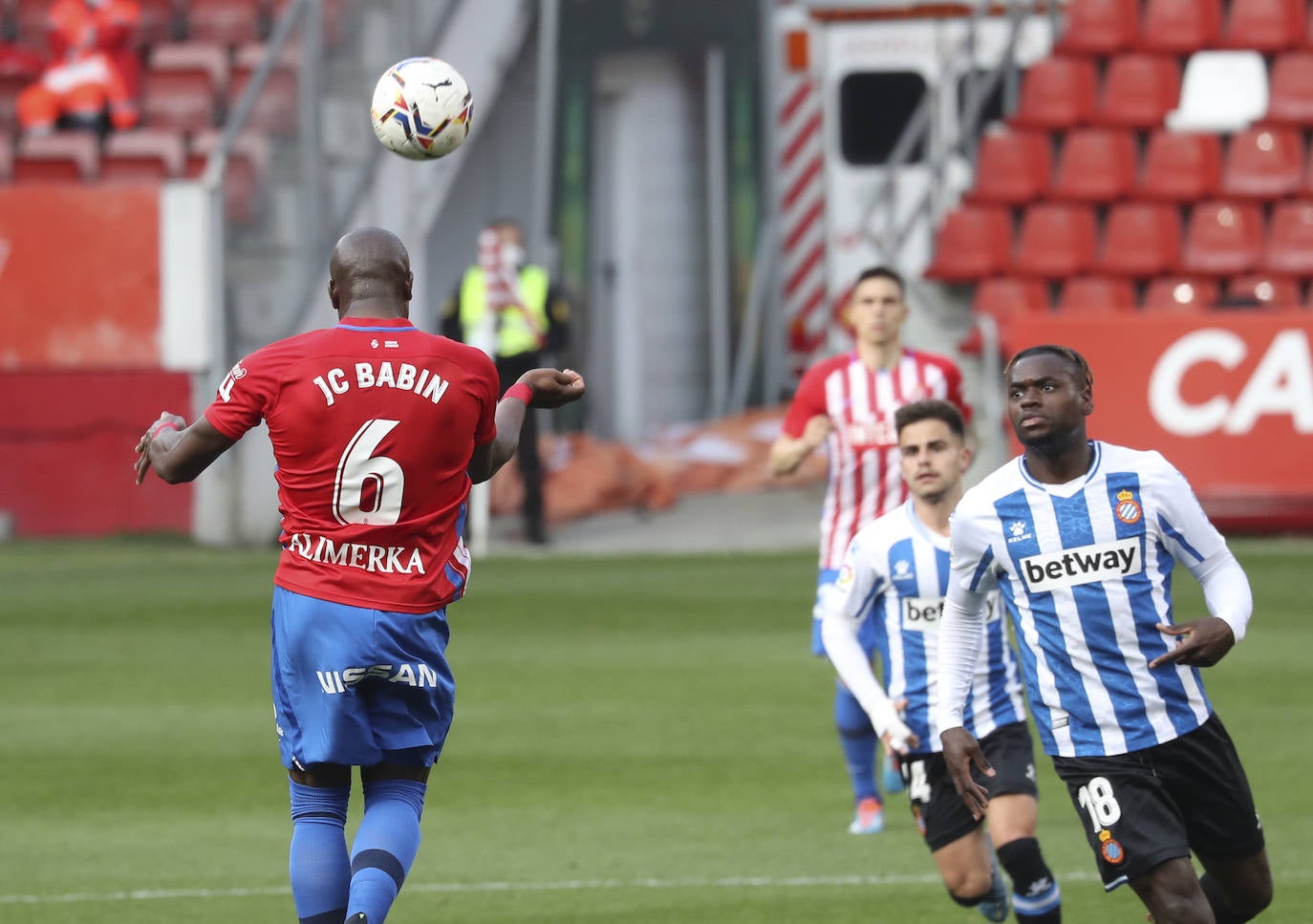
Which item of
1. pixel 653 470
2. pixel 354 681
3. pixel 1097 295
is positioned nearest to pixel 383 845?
pixel 354 681

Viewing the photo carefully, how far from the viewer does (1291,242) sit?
18.0 m

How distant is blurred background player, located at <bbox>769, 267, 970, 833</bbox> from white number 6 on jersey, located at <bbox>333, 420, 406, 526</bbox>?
3611mm

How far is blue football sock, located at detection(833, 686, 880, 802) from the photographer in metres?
8.28

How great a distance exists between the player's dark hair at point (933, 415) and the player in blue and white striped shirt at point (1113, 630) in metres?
1.49

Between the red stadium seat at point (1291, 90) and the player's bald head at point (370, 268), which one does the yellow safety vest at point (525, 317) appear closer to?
the red stadium seat at point (1291, 90)

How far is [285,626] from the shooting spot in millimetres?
5305

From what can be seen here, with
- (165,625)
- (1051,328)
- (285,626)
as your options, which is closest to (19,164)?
(165,625)

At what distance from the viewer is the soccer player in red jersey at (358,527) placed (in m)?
5.22

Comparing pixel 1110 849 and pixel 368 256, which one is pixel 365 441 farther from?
pixel 1110 849

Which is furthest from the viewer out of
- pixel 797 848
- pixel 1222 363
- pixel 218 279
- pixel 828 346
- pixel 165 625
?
pixel 828 346

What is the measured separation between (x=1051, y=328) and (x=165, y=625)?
6.70m

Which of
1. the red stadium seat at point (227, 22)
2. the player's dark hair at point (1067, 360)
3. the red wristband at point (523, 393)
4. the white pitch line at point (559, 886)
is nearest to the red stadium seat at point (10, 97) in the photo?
the red stadium seat at point (227, 22)

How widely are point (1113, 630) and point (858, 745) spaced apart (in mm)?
3151

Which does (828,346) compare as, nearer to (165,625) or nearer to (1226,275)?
(1226,275)
